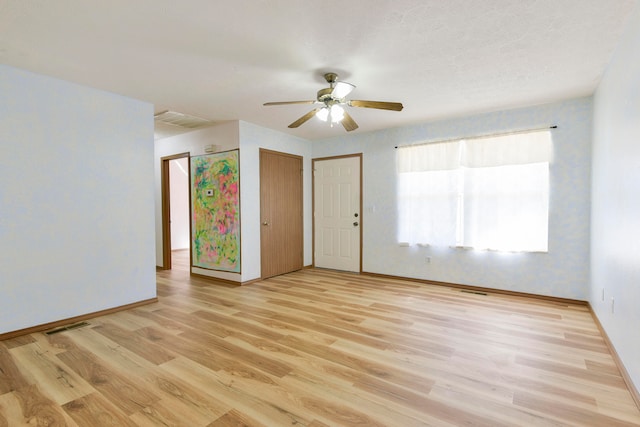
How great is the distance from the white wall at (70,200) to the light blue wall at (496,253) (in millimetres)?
3496

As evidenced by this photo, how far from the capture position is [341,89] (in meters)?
2.95

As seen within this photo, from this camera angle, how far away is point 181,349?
2.69 metres

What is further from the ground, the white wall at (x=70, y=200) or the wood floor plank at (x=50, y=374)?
the white wall at (x=70, y=200)

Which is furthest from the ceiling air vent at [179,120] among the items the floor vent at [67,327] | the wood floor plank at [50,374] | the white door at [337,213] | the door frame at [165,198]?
the wood floor plank at [50,374]

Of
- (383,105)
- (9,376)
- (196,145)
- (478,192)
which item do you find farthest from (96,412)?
(478,192)

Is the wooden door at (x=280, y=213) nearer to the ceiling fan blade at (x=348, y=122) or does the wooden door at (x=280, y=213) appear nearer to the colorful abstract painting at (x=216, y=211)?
the colorful abstract painting at (x=216, y=211)

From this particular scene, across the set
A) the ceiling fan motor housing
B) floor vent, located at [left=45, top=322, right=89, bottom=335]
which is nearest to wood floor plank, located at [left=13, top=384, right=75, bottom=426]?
floor vent, located at [left=45, top=322, right=89, bottom=335]

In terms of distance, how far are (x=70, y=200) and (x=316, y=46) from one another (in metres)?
3.01

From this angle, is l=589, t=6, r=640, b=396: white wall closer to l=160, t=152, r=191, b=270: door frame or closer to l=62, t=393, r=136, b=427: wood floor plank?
l=62, t=393, r=136, b=427: wood floor plank

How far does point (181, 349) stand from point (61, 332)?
1.41m

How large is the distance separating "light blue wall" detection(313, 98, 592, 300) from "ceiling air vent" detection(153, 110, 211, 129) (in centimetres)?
266

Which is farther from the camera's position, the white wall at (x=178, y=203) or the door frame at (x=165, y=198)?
the white wall at (x=178, y=203)

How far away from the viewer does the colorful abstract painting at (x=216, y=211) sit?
4.89 meters

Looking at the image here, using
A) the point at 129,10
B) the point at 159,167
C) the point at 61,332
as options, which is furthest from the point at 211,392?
the point at 159,167
